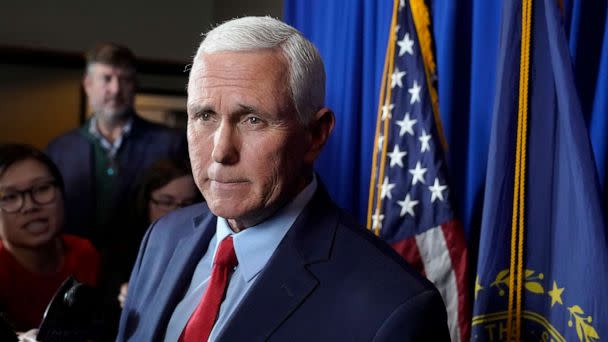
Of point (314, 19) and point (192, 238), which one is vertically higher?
point (314, 19)

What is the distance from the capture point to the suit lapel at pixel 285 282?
1261 mm

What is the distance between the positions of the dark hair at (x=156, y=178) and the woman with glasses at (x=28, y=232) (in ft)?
1.35

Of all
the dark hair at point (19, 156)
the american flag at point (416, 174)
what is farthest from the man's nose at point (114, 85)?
the american flag at point (416, 174)

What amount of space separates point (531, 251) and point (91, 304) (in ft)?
3.41

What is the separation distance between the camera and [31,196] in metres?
2.24

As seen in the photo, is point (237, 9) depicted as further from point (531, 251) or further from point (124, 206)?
point (531, 251)

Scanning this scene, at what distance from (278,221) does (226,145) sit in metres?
0.20

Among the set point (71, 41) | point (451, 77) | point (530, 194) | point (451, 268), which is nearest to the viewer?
point (530, 194)

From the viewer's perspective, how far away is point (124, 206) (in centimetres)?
311

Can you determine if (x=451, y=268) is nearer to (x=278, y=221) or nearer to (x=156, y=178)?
(x=278, y=221)

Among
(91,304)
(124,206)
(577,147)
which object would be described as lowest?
(124,206)

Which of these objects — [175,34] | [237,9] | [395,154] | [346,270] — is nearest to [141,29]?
[175,34]

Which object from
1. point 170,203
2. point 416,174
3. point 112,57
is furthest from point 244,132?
point 112,57

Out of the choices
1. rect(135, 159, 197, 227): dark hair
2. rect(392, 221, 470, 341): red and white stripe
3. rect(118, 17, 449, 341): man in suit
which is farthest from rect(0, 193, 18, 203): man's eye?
rect(392, 221, 470, 341): red and white stripe
